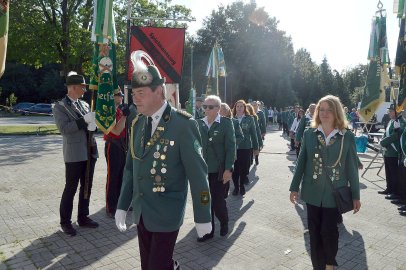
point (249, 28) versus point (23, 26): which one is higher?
point (249, 28)

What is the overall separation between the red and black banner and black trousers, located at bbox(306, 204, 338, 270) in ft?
15.6

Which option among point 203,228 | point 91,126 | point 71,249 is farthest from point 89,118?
point 203,228

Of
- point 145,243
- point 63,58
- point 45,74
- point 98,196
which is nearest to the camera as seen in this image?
point 145,243

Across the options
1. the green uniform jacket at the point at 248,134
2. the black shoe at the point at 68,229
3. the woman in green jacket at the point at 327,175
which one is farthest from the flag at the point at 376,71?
the black shoe at the point at 68,229

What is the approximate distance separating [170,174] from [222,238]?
9.26ft

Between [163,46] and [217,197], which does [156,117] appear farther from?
[163,46]

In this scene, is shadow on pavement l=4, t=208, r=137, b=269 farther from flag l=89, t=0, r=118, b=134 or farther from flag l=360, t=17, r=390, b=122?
flag l=360, t=17, r=390, b=122

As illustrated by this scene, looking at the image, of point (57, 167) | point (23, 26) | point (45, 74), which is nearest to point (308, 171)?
point (57, 167)

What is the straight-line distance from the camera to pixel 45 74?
5372 cm

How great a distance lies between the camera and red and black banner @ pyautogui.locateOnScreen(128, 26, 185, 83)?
308 inches

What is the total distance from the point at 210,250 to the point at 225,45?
151 ft

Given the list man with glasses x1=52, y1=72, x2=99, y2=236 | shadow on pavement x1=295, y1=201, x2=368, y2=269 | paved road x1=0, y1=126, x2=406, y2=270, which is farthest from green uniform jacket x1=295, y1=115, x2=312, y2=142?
man with glasses x1=52, y1=72, x2=99, y2=236

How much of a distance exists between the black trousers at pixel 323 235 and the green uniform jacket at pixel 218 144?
177 centimetres

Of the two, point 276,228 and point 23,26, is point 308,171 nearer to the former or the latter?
point 276,228
